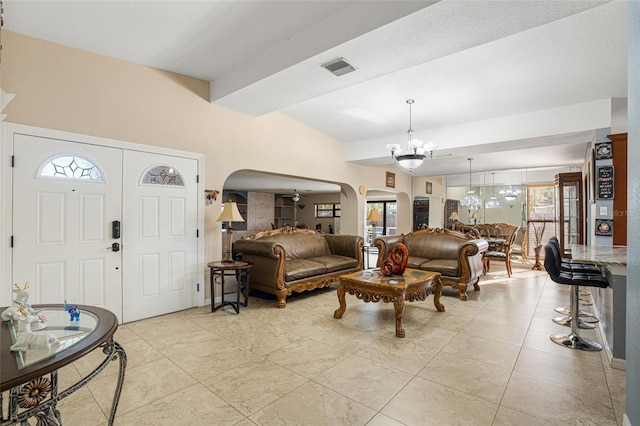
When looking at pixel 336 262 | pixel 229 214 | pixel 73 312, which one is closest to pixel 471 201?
pixel 336 262

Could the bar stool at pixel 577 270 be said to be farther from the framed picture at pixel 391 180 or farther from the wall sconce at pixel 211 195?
the framed picture at pixel 391 180

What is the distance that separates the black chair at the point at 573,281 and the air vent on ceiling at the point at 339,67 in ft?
8.40

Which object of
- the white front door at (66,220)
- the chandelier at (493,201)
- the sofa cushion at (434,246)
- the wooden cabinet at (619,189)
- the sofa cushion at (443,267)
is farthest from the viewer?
the chandelier at (493,201)

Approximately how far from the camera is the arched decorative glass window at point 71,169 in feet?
10.1

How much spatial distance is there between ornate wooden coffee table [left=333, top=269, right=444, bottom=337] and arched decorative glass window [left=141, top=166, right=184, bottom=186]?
2.43m

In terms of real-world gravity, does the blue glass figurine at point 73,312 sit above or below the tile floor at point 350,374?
above

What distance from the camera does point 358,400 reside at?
2064 mm

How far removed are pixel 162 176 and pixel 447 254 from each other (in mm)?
4516

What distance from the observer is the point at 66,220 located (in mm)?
3166

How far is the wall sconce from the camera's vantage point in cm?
428

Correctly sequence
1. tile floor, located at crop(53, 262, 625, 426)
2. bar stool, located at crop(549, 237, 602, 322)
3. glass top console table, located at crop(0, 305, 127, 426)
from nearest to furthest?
glass top console table, located at crop(0, 305, 127, 426) → tile floor, located at crop(53, 262, 625, 426) → bar stool, located at crop(549, 237, 602, 322)

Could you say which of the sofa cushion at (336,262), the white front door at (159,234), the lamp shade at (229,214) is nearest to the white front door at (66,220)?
the white front door at (159,234)

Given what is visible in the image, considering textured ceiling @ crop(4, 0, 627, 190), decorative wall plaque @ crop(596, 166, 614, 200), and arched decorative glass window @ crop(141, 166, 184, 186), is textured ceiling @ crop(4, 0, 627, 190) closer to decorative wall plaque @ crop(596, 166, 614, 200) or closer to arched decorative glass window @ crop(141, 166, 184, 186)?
decorative wall plaque @ crop(596, 166, 614, 200)

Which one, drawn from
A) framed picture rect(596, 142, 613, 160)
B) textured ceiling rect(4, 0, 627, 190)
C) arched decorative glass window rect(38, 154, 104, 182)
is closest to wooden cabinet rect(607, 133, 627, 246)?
framed picture rect(596, 142, 613, 160)
